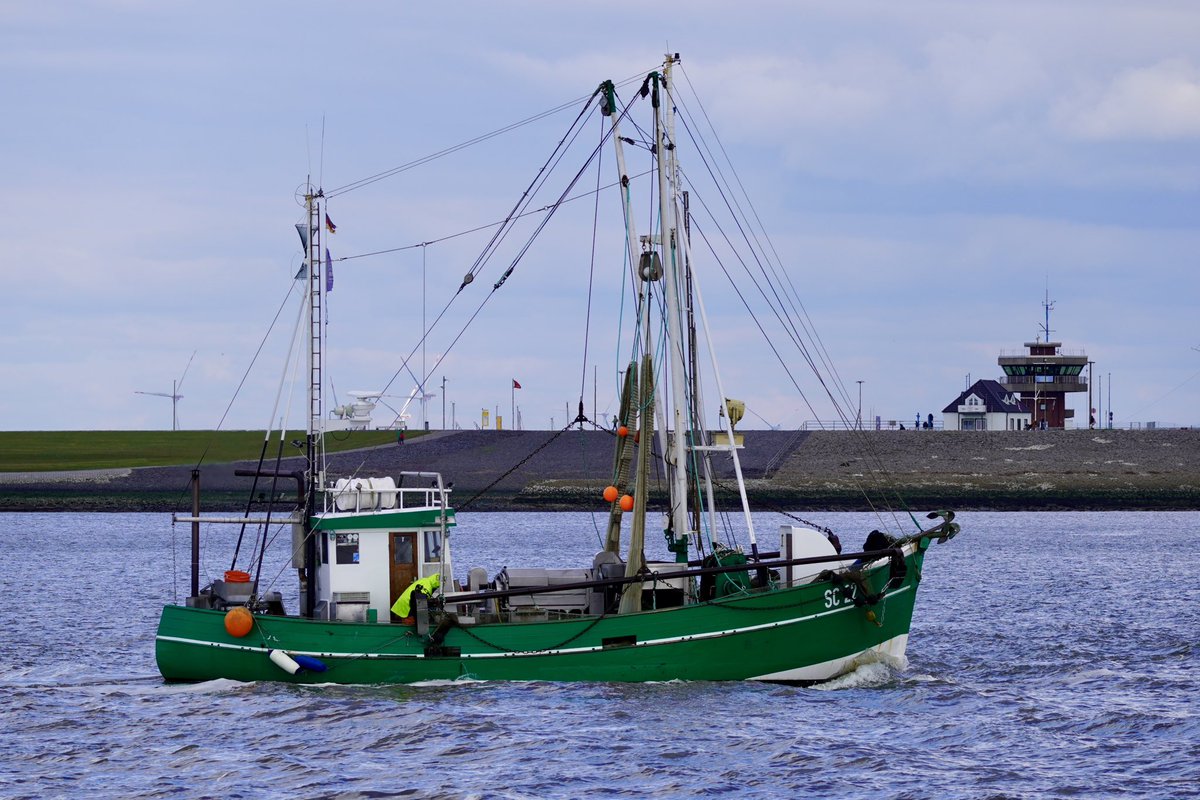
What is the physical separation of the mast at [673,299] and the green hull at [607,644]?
2978 millimetres

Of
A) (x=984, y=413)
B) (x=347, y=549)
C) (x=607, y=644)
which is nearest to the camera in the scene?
(x=607, y=644)

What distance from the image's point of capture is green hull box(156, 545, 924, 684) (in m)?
25.2

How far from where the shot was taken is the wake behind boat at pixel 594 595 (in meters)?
25.4

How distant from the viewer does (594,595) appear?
26891mm

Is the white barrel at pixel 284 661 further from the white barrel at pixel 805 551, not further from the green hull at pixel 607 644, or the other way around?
the white barrel at pixel 805 551

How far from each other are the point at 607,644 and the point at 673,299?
20.7 ft

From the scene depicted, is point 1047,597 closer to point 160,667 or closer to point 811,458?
point 160,667

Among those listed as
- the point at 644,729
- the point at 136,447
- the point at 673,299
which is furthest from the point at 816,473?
the point at 644,729

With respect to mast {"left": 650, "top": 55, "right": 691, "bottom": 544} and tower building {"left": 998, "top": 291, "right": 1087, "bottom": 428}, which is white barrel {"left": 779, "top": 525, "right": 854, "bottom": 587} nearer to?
mast {"left": 650, "top": 55, "right": 691, "bottom": 544}

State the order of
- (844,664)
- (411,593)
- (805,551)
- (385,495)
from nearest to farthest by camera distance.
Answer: (411,593), (844,664), (805,551), (385,495)

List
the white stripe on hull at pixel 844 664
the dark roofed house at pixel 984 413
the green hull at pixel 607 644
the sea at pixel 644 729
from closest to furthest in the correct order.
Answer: the sea at pixel 644 729, the green hull at pixel 607 644, the white stripe on hull at pixel 844 664, the dark roofed house at pixel 984 413

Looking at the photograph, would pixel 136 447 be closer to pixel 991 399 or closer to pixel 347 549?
pixel 991 399

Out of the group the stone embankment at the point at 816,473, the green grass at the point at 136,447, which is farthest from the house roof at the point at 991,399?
the green grass at the point at 136,447

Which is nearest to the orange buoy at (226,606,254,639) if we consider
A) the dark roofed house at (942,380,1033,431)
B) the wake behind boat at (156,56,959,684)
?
the wake behind boat at (156,56,959,684)
